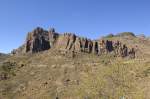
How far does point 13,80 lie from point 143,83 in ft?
253

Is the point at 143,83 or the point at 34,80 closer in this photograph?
the point at 143,83

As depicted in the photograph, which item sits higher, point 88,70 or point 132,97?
point 88,70

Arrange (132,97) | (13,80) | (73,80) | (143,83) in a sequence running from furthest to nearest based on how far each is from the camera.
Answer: (13,80)
(73,80)
(143,83)
(132,97)

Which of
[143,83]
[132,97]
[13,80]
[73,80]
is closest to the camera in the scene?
[132,97]

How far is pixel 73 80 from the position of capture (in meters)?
185

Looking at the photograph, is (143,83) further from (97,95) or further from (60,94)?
(60,94)

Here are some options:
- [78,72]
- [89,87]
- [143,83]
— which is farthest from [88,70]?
[143,83]

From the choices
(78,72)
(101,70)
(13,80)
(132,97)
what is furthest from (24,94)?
(132,97)

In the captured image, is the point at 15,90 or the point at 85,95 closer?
the point at 85,95

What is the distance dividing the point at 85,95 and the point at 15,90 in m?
43.2

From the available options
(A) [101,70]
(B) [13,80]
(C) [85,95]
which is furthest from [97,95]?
(B) [13,80]

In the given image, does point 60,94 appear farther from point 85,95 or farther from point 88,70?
point 88,70

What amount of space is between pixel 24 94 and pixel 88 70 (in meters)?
40.5

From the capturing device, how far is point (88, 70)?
19438cm
